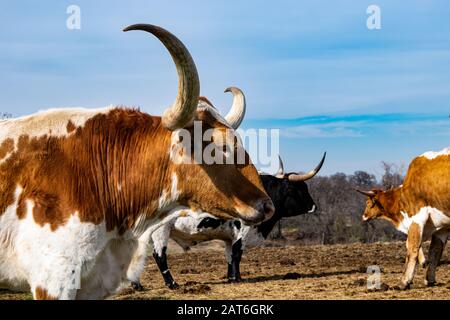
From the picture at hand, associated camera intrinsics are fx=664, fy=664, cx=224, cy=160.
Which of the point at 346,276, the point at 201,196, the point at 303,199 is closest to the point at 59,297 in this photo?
the point at 201,196

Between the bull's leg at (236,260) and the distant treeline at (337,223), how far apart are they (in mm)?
18070

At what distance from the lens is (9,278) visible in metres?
4.13

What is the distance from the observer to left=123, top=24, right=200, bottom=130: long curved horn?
156 inches

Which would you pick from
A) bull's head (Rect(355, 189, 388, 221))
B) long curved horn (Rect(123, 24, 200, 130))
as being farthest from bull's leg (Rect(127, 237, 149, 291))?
bull's head (Rect(355, 189, 388, 221))

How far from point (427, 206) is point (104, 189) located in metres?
8.05

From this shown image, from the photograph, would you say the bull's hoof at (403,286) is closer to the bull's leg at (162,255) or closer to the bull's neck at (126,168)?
the bull's leg at (162,255)

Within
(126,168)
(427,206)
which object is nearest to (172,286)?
(427,206)

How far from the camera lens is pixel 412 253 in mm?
11047

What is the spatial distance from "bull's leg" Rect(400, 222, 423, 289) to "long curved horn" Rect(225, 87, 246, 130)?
21.9 ft

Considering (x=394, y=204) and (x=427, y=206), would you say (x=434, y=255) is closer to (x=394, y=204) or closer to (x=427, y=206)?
(x=427, y=206)

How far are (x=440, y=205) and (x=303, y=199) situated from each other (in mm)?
5757

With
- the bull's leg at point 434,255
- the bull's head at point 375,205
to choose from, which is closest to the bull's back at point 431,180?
Answer: the bull's leg at point 434,255
